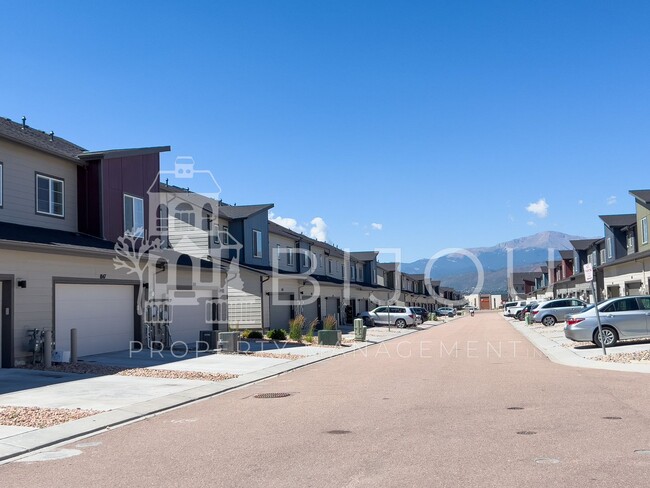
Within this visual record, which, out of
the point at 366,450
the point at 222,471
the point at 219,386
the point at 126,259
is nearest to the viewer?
the point at 222,471

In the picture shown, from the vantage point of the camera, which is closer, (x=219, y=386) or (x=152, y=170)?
(x=219, y=386)

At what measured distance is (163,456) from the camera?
26.3 feet

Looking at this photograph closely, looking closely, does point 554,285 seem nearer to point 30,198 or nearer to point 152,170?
point 152,170

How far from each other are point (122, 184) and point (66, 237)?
4152 mm

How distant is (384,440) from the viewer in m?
8.49

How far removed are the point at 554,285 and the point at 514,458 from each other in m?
74.3

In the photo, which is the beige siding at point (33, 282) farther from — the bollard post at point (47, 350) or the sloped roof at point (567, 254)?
the sloped roof at point (567, 254)

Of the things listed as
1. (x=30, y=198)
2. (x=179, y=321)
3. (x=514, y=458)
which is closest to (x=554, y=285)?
(x=179, y=321)

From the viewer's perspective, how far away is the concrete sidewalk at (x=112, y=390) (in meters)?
9.50

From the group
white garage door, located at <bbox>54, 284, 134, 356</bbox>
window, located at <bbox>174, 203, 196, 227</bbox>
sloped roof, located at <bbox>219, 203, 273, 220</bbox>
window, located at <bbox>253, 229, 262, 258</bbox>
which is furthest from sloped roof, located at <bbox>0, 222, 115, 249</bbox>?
→ window, located at <bbox>253, 229, 262, 258</bbox>

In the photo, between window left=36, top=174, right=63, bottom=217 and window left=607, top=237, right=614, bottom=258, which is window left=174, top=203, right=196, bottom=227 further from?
window left=607, top=237, right=614, bottom=258

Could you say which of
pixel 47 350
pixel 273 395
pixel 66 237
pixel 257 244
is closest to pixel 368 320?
pixel 257 244

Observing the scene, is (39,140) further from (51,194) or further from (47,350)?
(47,350)

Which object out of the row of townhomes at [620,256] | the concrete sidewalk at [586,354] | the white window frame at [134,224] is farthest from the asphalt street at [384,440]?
the row of townhomes at [620,256]
